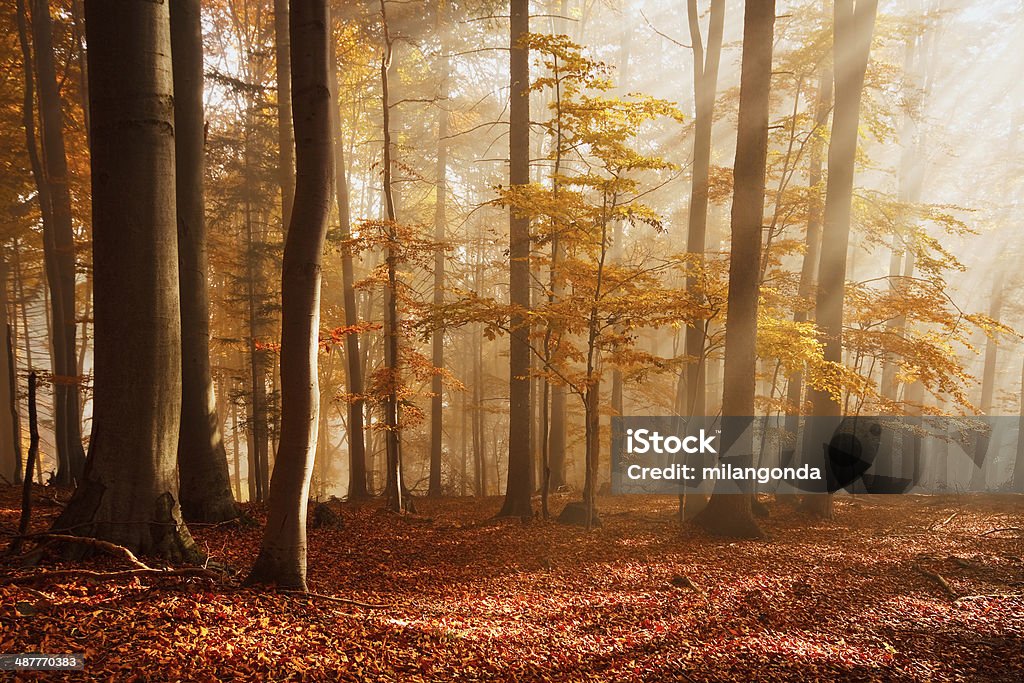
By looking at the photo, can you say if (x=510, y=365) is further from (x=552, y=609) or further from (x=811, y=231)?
(x=811, y=231)

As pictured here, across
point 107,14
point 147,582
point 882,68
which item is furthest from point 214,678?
point 882,68

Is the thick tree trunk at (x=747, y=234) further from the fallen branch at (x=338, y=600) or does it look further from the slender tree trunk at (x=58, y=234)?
the slender tree trunk at (x=58, y=234)

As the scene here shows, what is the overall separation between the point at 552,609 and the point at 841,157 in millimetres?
10032

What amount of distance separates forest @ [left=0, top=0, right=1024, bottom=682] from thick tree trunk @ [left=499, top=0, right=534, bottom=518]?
3.0 inches

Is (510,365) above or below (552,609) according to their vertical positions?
above

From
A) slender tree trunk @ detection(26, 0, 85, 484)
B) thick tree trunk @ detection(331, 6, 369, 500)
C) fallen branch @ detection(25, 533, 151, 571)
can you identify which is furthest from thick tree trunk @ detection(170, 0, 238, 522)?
thick tree trunk @ detection(331, 6, 369, 500)

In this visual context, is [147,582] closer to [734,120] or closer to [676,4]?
[734,120]

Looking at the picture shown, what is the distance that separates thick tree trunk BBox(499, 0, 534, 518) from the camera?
1023cm

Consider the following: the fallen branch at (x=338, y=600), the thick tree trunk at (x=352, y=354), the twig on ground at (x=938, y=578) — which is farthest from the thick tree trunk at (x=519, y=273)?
the twig on ground at (x=938, y=578)

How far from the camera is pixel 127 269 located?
14.8 feet

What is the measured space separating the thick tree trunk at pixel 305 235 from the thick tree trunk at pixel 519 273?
5.65 metres

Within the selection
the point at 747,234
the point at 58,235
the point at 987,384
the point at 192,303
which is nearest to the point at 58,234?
the point at 58,235

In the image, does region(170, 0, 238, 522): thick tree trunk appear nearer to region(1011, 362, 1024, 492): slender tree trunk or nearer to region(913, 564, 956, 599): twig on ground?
region(913, 564, 956, 599): twig on ground

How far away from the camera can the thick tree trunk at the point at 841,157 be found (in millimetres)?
10750
